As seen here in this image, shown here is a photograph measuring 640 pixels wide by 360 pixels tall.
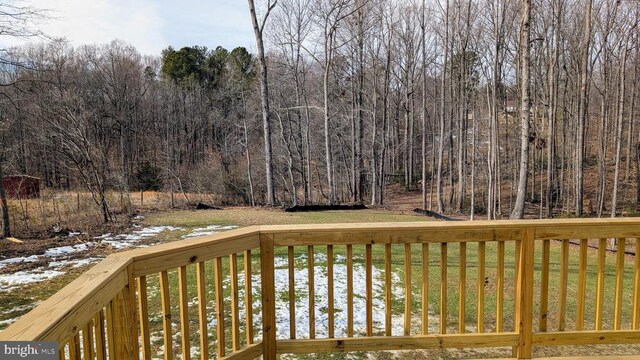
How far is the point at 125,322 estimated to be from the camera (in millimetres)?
1748

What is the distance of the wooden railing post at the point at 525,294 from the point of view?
242cm

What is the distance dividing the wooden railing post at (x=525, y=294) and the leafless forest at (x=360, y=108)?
8.56 m

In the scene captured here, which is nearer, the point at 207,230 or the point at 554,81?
the point at 207,230

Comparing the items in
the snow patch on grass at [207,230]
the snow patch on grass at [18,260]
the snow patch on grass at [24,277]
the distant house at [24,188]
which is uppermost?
the distant house at [24,188]

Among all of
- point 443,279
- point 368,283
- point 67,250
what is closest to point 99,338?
point 368,283

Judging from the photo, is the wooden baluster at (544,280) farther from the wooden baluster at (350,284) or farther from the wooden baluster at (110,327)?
the wooden baluster at (110,327)

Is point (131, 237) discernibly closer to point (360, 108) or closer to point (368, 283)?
point (368, 283)

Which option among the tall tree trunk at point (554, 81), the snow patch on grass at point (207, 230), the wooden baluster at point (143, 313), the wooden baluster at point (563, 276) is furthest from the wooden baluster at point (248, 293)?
Result: the tall tree trunk at point (554, 81)

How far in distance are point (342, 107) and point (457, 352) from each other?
21.6 metres

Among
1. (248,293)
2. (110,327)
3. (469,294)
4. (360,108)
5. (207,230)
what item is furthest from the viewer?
(360,108)

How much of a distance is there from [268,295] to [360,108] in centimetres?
1972

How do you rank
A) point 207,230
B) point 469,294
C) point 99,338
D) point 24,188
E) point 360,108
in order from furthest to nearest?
point 360,108, point 24,188, point 207,230, point 469,294, point 99,338

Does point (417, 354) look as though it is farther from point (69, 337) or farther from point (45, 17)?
point (45, 17)

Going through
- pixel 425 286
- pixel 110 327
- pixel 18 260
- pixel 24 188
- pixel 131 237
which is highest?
pixel 110 327
